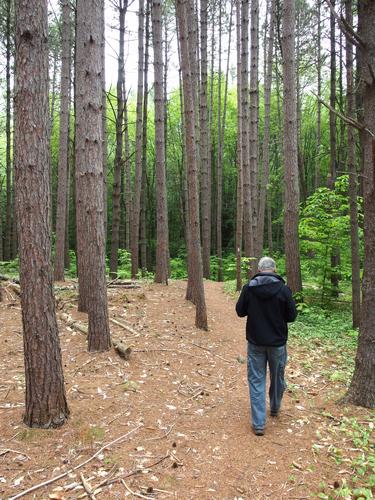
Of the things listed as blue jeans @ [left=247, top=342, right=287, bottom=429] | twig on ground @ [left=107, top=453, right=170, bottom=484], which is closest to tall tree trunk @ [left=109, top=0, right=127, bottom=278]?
blue jeans @ [left=247, top=342, right=287, bottom=429]

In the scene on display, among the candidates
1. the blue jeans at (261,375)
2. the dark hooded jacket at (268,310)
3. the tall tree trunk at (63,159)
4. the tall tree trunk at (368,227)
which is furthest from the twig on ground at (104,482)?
the tall tree trunk at (63,159)

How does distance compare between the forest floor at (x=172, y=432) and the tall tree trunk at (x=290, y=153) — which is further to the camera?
the tall tree trunk at (x=290, y=153)

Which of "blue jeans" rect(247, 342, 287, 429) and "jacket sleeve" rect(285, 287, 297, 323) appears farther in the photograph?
"jacket sleeve" rect(285, 287, 297, 323)

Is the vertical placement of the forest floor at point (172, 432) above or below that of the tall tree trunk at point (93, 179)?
below

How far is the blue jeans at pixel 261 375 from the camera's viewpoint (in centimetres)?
422

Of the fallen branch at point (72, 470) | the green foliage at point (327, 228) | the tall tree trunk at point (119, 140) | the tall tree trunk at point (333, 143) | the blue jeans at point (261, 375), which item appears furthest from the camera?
the tall tree trunk at point (119, 140)

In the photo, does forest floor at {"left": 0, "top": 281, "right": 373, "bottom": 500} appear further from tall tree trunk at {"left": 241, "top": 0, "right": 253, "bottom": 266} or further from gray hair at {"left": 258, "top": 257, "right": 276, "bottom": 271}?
tall tree trunk at {"left": 241, "top": 0, "right": 253, "bottom": 266}

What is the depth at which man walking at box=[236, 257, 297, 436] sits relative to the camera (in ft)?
14.1

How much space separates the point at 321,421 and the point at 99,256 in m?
3.66

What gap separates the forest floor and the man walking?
0.50 m

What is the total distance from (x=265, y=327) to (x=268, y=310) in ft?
0.63

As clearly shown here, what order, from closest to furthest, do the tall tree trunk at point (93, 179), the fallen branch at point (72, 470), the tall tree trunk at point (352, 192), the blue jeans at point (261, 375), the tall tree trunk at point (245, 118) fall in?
the fallen branch at point (72, 470) < the blue jeans at point (261, 375) < the tall tree trunk at point (93, 179) < the tall tree trunk at point (352, 192) < the tall tree trunk at point (245, 118)

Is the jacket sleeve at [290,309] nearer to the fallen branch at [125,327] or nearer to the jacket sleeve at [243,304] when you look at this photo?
the jacket sleeve at [243,304]

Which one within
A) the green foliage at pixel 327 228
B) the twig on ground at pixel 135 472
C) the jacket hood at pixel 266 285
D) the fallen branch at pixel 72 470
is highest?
the green foliage at pixel 327 228
